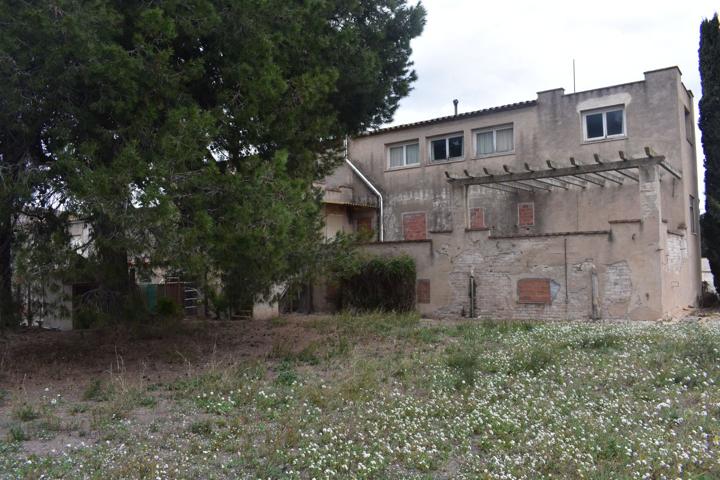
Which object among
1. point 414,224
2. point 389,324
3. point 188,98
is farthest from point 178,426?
point 414,224

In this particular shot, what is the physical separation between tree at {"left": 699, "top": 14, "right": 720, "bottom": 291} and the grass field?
1232cm

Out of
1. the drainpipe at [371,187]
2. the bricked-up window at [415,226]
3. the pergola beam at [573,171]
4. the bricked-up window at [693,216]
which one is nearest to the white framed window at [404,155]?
the drainpipe at [371,187]

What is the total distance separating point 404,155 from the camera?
25.5m

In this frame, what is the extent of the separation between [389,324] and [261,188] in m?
7.19

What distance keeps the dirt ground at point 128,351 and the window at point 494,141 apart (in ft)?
36.5

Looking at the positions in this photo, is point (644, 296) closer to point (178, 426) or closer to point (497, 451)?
point (497, 451)

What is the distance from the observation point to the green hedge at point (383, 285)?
1920 centimetres

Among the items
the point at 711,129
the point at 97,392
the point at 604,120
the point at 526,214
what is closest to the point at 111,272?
the point at 97,392

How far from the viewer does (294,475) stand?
4.99m

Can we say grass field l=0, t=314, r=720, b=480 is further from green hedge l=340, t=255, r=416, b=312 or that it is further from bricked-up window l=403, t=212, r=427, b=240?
bricked-up window l=403, t=212, r=427, b=240

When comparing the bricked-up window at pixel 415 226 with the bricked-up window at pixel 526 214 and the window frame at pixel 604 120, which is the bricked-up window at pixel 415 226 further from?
the window frame at pixel 604 120

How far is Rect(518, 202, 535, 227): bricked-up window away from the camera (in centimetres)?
2169

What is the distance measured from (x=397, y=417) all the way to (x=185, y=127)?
4821 millimetres

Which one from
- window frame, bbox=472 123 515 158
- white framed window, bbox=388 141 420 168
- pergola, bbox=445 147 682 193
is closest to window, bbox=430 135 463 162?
window frame, bbox=472 123 515 158
